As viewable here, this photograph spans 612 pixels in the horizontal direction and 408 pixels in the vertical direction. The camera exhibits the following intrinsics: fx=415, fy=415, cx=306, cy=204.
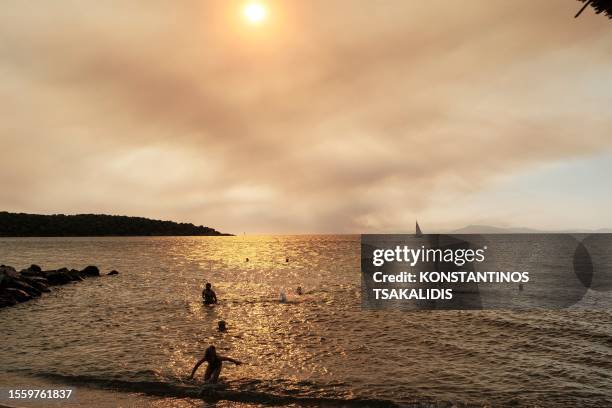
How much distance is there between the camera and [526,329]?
28.5 meters

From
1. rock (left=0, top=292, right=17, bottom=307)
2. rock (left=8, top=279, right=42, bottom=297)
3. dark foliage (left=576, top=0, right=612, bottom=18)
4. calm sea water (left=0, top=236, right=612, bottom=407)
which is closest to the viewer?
dark foliage (left=576, top=0, right=612, bottom=18)

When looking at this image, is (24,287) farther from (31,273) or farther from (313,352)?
(313,352)

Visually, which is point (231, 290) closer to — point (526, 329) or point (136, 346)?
point (136, 346)

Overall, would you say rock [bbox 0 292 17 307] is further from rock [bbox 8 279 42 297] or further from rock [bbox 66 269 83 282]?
rock [bbox 66 269 83 282]

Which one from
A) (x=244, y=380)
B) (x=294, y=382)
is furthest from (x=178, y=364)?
(x=294, y=382)

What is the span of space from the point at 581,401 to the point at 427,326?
44.3 feet

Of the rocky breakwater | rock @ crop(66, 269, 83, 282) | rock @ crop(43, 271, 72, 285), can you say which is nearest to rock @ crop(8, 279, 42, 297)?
the rocky breakwater

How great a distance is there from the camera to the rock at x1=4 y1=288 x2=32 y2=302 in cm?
3691

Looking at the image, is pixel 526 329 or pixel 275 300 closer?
pixel 526 329

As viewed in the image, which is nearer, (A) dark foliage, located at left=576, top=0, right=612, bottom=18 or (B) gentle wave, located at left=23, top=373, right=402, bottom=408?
(A) dark foliage, located at left=576, top=0, right=612, bottom=18

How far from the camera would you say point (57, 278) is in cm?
5069

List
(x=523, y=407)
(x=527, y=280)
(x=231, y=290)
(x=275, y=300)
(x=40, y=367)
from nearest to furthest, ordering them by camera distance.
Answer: (x=523, y=407)
(x=40, y=367)
(x=275, y=300)
(x=231, y=290)
(x=527, y=280)

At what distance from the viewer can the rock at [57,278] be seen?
5003cm

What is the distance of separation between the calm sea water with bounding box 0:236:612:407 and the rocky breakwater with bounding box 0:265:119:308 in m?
1.61
